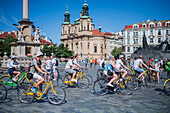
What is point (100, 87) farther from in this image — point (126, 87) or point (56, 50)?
point (56, 50)

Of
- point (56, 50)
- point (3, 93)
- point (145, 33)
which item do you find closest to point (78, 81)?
point (3, 93)

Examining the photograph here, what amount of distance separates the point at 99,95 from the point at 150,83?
429 centimetres

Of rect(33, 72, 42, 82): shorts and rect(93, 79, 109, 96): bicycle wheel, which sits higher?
rect(33, 72, 42, 82): shorts

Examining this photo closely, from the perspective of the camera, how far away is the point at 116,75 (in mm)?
7547

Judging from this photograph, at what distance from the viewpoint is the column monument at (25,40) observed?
65.9 feet

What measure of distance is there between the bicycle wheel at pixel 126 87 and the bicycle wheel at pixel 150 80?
2.30 metres

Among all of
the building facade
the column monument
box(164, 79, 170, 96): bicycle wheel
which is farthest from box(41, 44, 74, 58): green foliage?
box(164, 79, 170, 96): bicycle wheel

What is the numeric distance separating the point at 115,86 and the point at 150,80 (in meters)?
3.73

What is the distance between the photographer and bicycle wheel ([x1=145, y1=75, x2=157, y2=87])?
1002cm

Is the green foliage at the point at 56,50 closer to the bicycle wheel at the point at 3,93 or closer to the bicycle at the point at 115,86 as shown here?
the bicycle at the point at 115,86

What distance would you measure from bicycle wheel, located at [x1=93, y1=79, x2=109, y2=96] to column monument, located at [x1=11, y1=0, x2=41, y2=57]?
48.5 ft

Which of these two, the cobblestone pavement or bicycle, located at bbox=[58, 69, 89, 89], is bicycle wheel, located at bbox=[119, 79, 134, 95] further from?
bicycle, located at bbox=[58, 69, 89, 89]

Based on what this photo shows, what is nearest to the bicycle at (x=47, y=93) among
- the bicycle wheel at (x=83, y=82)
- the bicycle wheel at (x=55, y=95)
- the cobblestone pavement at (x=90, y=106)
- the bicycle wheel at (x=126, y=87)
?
the bicycle wheel at (x=55, y=95)

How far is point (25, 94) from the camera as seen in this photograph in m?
6.23
